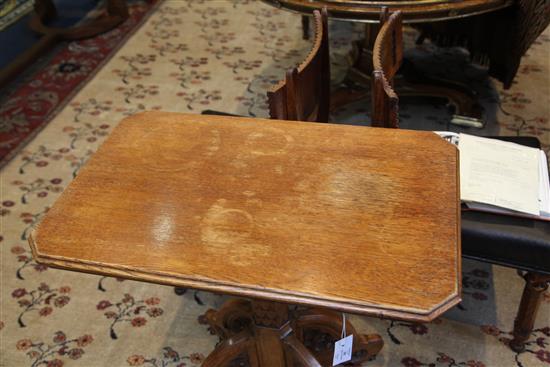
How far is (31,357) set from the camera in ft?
5.17

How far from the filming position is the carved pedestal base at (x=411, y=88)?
2.34 metres

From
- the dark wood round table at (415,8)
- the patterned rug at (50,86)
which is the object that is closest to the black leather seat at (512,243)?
the dark wood round table at (415,8)

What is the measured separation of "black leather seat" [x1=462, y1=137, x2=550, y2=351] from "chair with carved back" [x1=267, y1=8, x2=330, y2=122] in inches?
18.7

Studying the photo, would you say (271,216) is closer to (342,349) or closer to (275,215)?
(275,215)

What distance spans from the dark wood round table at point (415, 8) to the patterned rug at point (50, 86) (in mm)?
1542

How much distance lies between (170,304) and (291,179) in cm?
84

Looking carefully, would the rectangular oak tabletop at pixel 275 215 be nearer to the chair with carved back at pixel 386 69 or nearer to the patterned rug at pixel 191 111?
the chair with carved back at pixel 386 69

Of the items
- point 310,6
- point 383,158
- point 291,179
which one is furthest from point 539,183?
point 310,6

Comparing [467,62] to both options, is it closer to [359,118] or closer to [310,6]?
[359,118]

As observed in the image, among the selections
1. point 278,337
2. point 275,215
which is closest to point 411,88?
point 278,337

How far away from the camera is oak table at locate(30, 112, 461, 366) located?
0.84 m

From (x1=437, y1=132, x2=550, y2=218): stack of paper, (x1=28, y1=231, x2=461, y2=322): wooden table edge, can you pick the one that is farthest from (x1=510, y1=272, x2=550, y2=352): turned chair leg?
(x1=28, y1=231, x2=461, y2=322): wooden table edge

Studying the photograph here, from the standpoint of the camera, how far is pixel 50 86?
2.90 m

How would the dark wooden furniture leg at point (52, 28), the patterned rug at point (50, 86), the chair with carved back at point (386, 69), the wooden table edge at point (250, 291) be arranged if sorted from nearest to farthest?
the wooden table edge at point (250, 291) < the chair with carved back at point (386, 69) < the patterned rug at point (50, 86) < the dark wooden furniture leg at point (52, 28)
